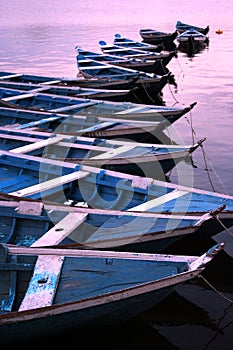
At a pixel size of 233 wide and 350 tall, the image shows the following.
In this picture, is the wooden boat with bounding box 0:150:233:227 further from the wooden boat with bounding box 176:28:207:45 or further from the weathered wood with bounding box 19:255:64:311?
the wooden boat with bounding box 176:28:207:45

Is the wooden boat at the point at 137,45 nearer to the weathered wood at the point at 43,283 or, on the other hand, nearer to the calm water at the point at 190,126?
the calm water at the point at 190,126

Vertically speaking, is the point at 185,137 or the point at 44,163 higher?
the point at 44,163

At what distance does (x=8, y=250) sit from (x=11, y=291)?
1.86ft

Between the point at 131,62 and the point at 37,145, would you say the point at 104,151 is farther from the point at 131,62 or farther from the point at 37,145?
the point at 131,62

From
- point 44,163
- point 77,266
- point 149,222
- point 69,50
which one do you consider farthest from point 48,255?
point 69,50

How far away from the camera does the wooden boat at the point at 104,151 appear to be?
1138 centimetres

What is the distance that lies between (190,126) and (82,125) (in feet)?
18.8

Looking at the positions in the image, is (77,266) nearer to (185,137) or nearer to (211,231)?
(211,231)

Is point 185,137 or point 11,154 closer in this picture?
point 11,154

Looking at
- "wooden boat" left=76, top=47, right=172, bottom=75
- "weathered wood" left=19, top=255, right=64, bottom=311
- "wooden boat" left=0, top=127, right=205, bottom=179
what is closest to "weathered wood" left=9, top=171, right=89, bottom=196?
"wooden boat" left=0, top=127, right=205, bottom=179

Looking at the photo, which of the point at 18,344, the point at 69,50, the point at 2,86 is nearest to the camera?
the point at 18,344

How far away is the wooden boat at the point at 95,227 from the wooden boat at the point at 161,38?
30.9m

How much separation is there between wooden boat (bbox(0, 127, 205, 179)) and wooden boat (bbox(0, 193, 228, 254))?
112 inches

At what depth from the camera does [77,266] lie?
6902 millimetres
